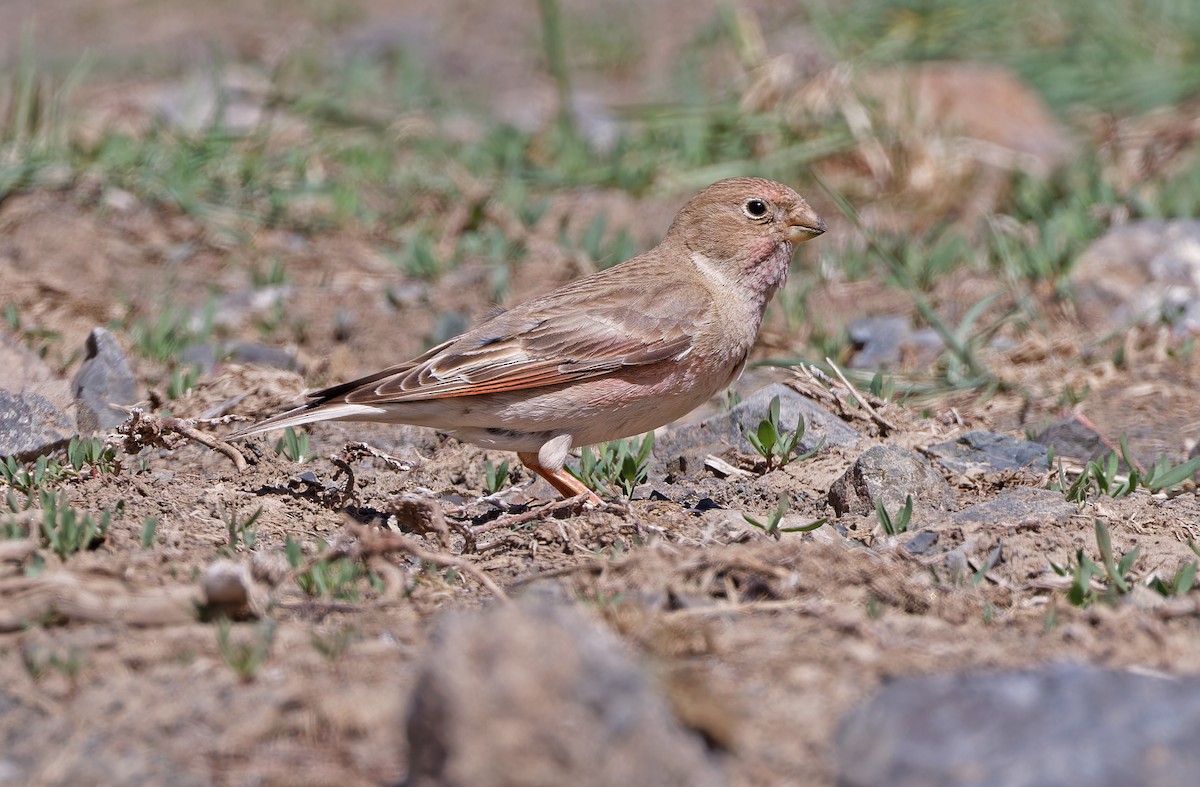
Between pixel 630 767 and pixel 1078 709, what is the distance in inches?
33.7

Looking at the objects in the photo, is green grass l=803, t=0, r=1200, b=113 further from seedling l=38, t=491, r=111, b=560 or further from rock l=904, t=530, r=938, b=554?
seedling l=38, t=491, r=111, b=560

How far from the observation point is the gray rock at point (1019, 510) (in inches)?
170

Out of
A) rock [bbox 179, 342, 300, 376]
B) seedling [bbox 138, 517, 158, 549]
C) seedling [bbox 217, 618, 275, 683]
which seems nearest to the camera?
seedling [bbox 217, 618, 275, 683]

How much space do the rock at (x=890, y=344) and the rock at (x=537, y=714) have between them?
13.7 feet

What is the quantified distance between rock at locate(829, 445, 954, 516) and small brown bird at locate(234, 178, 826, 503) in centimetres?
69

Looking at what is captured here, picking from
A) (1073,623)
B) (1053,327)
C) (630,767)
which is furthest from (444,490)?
(1053,327)

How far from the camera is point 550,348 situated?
509 cm

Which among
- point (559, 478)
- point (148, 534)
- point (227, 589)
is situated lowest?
point (559, 478)

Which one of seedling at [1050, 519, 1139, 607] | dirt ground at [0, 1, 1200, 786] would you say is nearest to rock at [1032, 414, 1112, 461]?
dirt ground at [0, 1, 1200, 786]

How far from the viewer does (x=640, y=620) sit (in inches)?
127

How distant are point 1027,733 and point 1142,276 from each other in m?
5.11

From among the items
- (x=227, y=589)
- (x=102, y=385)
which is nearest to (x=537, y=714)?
(x=227, y=589)

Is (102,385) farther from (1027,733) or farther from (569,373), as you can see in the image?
(1027,733)

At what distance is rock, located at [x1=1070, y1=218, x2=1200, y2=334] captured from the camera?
6.82 m
